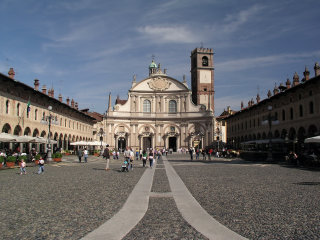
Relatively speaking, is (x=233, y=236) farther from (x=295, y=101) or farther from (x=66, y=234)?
(x=295, y=101)

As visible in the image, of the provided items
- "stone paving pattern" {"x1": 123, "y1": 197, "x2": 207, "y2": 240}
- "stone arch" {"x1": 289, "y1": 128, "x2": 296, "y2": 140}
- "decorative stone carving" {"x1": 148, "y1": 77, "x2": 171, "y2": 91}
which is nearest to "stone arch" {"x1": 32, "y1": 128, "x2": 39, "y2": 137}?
"stone arch" {"x1": 289, "y1": 128, "x2": 296, "y2": 140}

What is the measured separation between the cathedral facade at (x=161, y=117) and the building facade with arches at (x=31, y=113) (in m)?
16.6

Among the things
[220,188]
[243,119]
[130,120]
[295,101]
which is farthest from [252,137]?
[220,188]

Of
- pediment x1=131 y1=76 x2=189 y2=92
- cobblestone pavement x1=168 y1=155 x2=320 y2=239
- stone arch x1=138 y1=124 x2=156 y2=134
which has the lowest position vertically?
cobblestone pavement x1=168 y1=155 x2=320 y2=239

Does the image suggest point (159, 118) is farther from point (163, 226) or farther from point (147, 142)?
point (163, 226)

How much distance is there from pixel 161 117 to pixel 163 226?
67776mm

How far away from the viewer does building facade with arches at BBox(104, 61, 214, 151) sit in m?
72.5

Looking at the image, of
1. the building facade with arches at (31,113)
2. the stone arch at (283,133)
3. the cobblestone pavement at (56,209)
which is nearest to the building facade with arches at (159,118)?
the building facade with arches at (31,113)

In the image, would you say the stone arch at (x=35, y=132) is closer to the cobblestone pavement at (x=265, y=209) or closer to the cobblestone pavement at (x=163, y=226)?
the cobblestone pavement at (x=265, y=209)

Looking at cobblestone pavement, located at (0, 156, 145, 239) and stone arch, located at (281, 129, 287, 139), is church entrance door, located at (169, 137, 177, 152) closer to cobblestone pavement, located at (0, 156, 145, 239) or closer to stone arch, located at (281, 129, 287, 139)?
stone arch, located at (281, 129, 287, 139)

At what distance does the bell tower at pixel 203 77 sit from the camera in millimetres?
76000

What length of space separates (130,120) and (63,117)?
2493 centimetres

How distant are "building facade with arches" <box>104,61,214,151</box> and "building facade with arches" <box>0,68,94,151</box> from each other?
53.7 feet

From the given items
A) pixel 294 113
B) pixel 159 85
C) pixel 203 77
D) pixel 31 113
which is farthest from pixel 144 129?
pixel 294 113
